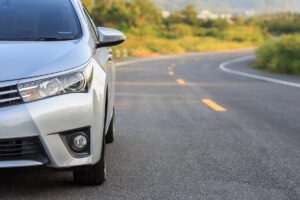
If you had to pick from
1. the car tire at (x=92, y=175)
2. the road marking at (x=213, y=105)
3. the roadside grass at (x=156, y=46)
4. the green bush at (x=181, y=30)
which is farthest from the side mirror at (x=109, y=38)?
the green bush at (x=181, y=30)

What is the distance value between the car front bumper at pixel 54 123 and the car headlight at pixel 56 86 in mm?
43

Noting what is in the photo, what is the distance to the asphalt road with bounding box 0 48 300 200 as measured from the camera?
388 cm

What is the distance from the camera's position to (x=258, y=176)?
4.34 metres

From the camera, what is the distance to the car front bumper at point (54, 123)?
135 inches

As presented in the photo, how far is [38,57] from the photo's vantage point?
3.68 metres

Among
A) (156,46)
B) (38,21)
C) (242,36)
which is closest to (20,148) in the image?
(38,21)

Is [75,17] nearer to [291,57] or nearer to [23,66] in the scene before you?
[23,66]

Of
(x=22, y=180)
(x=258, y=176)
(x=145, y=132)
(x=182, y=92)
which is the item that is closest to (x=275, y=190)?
(x=258, y=176)

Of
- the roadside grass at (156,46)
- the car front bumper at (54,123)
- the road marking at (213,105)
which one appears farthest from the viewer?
the roadside grass at (156,46)

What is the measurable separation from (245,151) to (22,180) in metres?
2.17

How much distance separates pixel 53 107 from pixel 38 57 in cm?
40

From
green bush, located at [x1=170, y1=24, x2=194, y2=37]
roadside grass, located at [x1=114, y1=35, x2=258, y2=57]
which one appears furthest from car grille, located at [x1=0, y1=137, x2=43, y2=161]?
green bush, located at [x1=170, y1=24, x2=194, y2=37]

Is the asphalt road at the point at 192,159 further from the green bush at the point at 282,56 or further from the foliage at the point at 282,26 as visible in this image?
the foliage at the point at 282,26

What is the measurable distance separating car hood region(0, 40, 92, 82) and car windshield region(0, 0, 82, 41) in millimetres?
285
